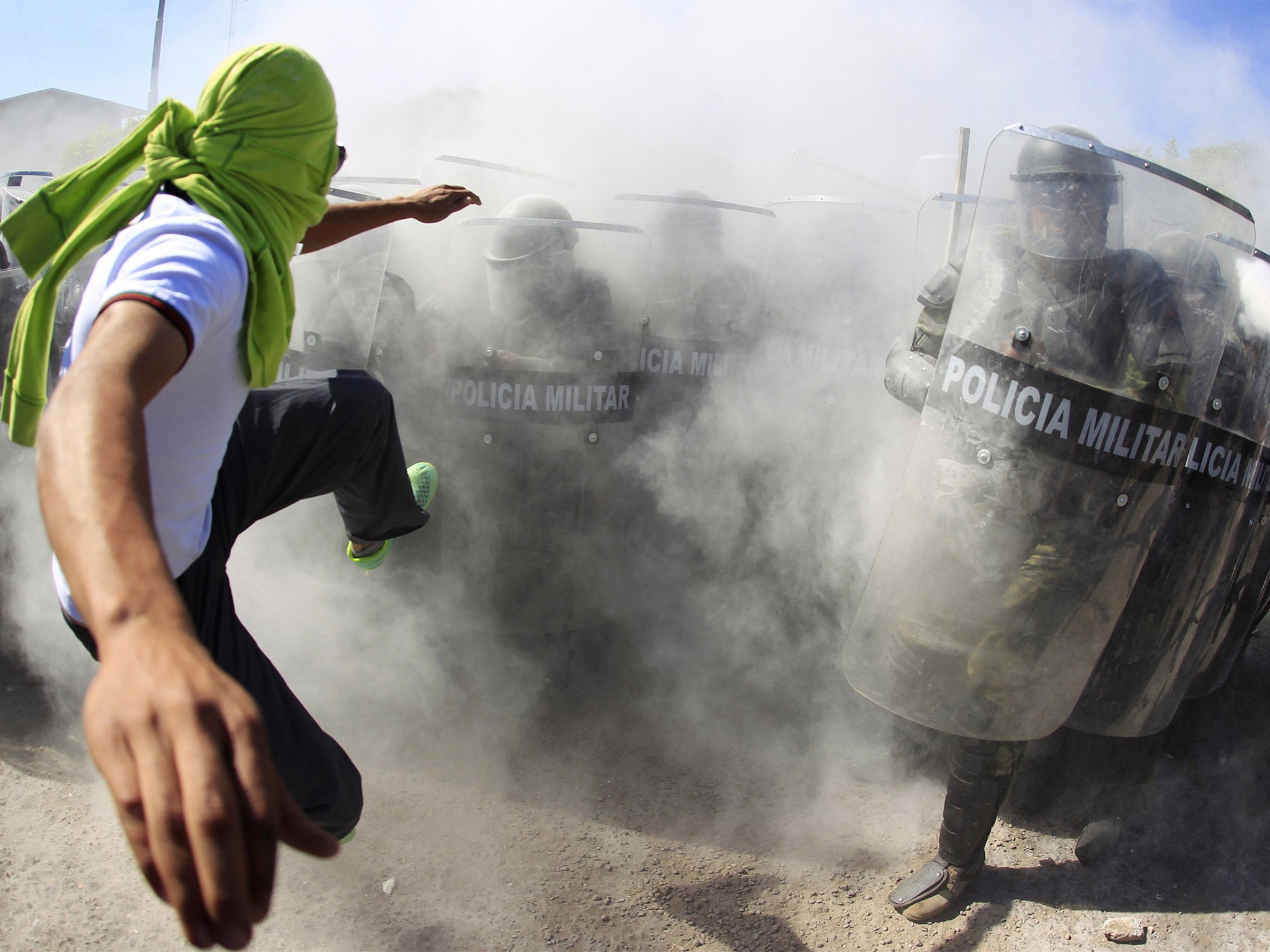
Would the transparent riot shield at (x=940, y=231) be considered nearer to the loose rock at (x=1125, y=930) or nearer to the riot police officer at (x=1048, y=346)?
the riot police officer at (x=1048, y=346)

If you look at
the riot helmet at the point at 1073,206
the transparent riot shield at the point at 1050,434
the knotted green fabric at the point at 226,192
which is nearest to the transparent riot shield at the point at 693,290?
the transparent riot shield at the point at 1050,434

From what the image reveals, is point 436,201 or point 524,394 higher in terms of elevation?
point 436,201

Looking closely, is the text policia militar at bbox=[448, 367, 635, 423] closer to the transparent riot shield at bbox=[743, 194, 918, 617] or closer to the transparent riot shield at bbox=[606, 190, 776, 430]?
the transparent riot shield at bbox=[606, 190, 776, 430]

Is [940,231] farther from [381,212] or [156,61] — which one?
[156,61]

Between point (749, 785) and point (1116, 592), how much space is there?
146 cm

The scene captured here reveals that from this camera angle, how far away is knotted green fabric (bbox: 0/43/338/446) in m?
1.32

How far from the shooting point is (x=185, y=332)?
3.45ft

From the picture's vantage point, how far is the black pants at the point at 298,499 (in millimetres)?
1777

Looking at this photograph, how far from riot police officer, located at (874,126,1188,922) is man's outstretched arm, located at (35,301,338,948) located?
6.81 ft

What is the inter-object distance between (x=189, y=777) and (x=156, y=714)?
62mm

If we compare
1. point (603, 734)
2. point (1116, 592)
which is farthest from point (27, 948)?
point (1116, 592)

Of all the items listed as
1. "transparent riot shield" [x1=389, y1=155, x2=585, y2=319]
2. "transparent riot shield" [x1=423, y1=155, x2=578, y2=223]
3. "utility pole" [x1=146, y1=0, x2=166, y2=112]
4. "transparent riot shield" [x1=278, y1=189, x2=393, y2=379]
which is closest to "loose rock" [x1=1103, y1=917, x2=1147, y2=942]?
"transparent riot shield" [x1=278, y1=189, x2=393, y2=379]

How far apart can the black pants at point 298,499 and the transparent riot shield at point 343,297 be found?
3.64ft

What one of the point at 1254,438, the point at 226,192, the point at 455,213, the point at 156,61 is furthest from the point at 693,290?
the point at 156,61
